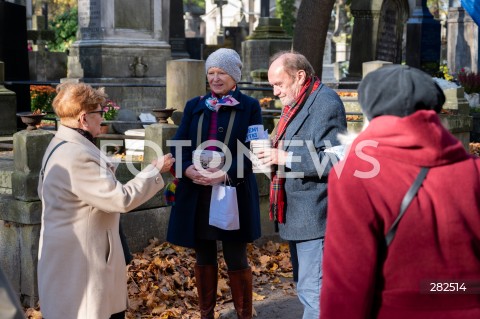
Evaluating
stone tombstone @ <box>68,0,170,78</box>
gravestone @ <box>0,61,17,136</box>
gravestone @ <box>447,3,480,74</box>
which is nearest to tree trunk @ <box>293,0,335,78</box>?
gravestone @ <box>0,61,17,136</box>

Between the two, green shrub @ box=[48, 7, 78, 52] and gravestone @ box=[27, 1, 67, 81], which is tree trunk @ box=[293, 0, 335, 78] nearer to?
gravestone @ box=[27, 1, 67, 81]

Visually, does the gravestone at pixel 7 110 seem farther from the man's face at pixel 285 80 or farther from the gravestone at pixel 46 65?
the gravestone at pixel 46 65

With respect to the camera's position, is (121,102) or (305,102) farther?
(121,102)

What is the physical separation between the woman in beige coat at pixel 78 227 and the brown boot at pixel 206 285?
1.37 m

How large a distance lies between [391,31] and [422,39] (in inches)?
117

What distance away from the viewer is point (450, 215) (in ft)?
9.45

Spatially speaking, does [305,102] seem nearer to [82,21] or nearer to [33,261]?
[33,261]

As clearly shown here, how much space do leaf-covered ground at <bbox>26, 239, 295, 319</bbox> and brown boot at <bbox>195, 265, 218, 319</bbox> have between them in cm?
62

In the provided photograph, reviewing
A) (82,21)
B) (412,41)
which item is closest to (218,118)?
(82,21)

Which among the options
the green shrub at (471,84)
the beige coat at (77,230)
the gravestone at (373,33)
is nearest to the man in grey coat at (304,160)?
the beige coat at (77,230)

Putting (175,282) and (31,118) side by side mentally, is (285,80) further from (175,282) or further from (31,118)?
(175,282)

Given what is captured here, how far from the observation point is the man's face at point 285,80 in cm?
479

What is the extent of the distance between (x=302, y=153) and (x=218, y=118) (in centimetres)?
109

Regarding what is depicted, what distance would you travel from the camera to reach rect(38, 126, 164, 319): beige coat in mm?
4332
